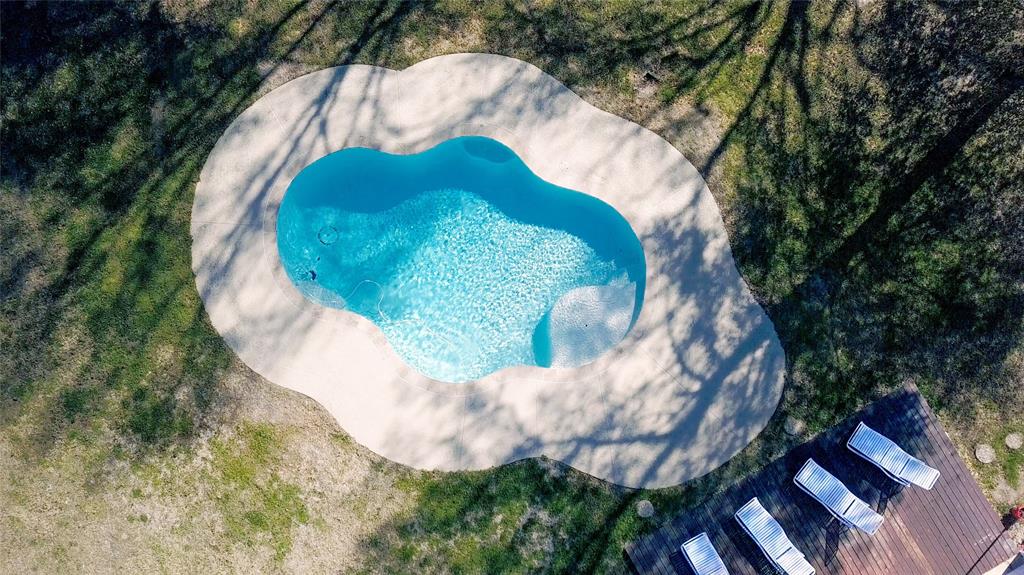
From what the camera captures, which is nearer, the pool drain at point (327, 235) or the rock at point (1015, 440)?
the rock at point (1015, 440)

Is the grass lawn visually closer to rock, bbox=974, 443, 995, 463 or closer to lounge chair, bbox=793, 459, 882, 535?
rock, bbox=974, 443, 995, 463

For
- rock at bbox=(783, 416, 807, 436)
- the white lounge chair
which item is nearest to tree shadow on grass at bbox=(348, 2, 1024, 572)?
rock at bbox=(783, 416, 807, 436)

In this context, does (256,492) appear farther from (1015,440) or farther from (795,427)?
(1015,440)

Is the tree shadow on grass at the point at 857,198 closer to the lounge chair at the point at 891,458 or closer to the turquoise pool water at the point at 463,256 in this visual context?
the lounge chair at the point at 891,458

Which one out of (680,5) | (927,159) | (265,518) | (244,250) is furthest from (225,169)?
(927,159)

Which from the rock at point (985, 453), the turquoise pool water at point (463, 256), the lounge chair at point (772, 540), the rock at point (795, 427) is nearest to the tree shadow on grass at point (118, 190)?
the turquoise pool water at point (463, 256)
